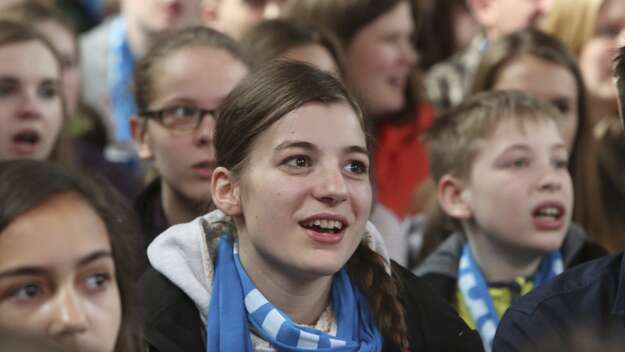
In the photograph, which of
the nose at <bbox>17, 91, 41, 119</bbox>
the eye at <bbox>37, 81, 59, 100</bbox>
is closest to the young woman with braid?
the nose at <bbox>17, 91, 41, 119</bbox>

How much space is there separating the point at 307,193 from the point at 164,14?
3240mm

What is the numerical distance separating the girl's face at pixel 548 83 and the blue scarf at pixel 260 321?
2015mm

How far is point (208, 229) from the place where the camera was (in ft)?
11.0

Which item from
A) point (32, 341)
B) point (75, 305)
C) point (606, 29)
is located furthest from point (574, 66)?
point (32, 341)

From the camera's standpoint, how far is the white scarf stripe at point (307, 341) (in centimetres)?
309

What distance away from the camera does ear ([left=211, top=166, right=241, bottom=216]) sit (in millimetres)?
3279

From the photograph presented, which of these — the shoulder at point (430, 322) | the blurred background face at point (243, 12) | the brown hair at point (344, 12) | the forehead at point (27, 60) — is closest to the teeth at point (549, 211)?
the shoulder at point (430, 322)

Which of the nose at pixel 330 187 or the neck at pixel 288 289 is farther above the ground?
the nose at pixel 330 187

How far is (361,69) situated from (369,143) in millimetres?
2480

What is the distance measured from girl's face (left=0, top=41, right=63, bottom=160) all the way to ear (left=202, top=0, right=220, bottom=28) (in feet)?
5.81

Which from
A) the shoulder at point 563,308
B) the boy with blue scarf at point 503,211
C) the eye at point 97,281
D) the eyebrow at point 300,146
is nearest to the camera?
the eye at point 97,281

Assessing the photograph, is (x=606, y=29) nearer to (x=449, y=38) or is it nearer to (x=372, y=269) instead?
(x=449, y=38)

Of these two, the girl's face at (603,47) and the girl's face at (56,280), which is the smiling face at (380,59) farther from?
the girl's face at (56,280)

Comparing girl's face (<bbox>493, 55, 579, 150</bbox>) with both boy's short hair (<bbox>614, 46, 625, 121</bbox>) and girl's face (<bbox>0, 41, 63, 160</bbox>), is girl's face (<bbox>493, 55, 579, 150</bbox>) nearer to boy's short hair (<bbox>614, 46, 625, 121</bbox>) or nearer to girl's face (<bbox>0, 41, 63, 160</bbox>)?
boy's short hair (<bbox>614, 46, 625, 121</bbox>)
